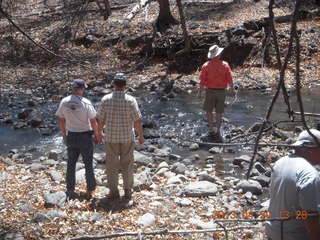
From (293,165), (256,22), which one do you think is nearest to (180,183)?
(293,165)

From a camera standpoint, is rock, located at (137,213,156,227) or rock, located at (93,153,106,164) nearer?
rock, located at (137,213,156,227)

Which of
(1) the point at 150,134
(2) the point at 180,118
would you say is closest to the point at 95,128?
(1) the point at 150,134

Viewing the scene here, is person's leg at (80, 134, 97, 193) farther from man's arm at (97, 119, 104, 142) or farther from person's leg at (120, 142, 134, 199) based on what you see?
person's leg at (120, 142, 134, 199)

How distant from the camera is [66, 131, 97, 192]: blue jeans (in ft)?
22.9

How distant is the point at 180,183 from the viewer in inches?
316

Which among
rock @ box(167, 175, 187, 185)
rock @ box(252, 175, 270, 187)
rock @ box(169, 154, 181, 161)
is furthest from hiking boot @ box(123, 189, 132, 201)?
rock @ box(169, 154, 181, 161)

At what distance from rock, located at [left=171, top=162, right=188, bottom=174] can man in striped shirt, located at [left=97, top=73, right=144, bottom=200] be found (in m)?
1.81

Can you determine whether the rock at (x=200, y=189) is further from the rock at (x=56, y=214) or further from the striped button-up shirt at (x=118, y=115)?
the rock at (x=56, y=214)

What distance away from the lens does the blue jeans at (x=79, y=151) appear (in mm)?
6977

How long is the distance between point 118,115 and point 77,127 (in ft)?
2.17

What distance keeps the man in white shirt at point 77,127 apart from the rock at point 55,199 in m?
0.18

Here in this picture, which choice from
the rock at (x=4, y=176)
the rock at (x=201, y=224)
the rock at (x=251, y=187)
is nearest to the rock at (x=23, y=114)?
the rock at (x=4, y=176)

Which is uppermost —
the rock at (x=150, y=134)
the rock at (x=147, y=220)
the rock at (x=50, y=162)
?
the rock at (x=150, y=134)

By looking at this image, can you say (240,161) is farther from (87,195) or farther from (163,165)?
(87,195)
